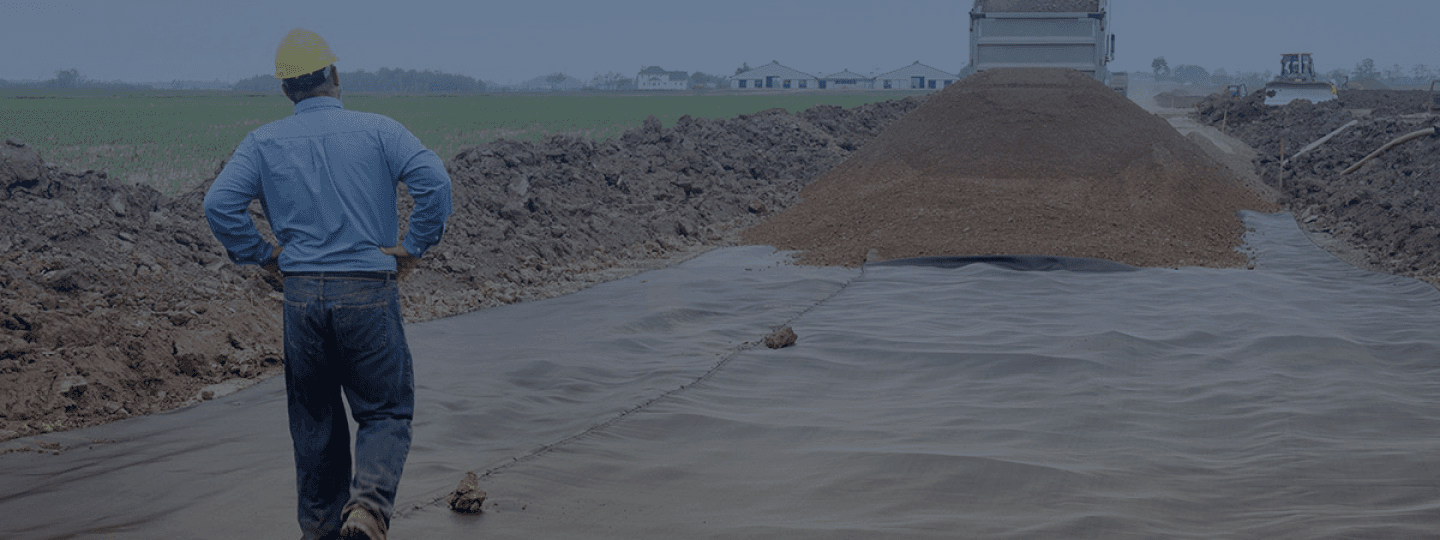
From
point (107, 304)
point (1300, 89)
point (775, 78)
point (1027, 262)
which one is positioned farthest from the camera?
point (775, 78)

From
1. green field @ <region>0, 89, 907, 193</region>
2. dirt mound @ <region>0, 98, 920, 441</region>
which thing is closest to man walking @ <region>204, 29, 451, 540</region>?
dirt mound @ <region>0, 98, 920, 441</region>

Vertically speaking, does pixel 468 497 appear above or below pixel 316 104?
below

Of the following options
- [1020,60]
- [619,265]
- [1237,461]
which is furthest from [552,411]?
[1020,60]

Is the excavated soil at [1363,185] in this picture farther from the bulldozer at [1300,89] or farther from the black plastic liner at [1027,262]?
the bulldozer at [1300,89]

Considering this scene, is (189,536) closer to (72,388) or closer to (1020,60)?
(72,388)

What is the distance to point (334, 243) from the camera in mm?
3264

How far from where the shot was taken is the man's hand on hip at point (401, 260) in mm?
3350

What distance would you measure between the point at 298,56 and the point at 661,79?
12716 centimetres

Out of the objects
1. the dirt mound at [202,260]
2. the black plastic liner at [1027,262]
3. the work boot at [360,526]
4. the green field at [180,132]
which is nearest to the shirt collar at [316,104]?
the work boot at [360,526]

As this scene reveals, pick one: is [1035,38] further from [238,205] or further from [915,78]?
[915,78]

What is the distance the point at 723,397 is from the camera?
5527 mm

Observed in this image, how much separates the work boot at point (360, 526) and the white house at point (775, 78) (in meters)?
109

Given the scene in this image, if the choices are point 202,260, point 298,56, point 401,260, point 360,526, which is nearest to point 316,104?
point 298,56

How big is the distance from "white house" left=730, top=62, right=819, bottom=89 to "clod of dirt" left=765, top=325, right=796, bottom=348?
346 ft
